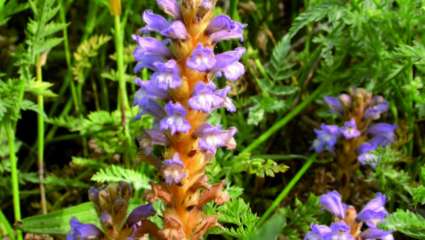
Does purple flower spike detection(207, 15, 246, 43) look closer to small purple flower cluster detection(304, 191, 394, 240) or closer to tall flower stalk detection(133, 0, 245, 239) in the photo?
tall flower stalk detection(133, 0, 245, 239)

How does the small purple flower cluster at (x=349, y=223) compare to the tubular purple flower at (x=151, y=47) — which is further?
the small purple flower cluster at (x=349, y=223)

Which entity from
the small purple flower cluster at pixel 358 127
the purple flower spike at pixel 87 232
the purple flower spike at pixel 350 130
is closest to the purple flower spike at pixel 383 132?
the small purple flower cluster at pixel 358 127

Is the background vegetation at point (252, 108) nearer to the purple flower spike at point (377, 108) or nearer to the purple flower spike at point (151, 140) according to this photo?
the purple flower spike at point (377, 108)

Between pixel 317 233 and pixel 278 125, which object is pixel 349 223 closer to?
pixel 317 233

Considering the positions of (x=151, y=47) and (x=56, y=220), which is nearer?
(x=151, y=47)

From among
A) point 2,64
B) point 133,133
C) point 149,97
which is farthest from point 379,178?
point 2,64

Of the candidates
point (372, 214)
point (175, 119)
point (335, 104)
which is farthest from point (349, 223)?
point (335, 104)
